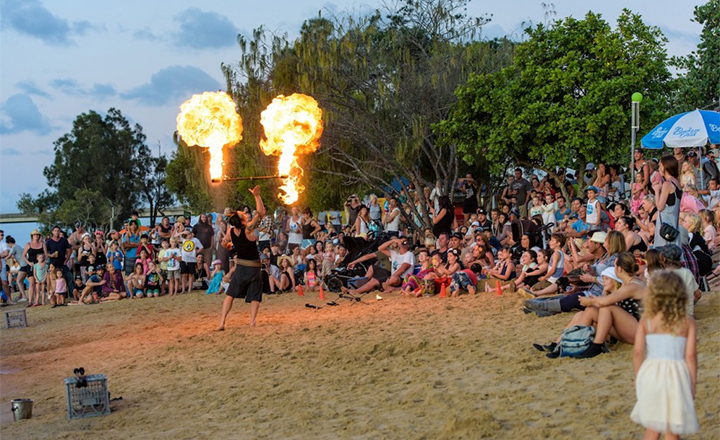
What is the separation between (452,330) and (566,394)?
3.94m

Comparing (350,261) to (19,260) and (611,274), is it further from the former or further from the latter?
(19,260)

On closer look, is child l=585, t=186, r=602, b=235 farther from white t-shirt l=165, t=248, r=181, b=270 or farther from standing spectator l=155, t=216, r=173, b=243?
standing spectator l=155, t=216, r=173, b=243

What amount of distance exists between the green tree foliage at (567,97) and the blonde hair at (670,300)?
13759mm

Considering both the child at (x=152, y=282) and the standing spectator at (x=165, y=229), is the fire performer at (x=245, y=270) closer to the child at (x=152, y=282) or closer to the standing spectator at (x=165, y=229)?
the child at (x=152, y=282)

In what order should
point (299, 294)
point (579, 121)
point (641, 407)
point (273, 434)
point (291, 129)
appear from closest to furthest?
point (641, 407), point (273, 434), point (291, 129), point (299, 294), point (579, 121)

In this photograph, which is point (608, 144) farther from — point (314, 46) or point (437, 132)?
point (314, 46)

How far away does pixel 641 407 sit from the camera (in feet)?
15.5

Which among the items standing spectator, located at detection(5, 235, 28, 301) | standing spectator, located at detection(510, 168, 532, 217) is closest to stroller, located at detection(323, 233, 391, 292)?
standing spectator, located at detection(510, 168, 532, 217)

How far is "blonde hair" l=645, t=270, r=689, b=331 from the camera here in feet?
15.6

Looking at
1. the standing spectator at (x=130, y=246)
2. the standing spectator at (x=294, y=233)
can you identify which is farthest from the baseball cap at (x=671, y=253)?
the standing spectator at (x=130, y=246)

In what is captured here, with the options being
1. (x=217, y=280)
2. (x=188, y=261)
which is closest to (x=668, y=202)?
(x=217, y=280)

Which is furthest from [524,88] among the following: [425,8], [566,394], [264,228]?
[566,394]

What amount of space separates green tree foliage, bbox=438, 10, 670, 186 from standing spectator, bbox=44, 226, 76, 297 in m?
9.88

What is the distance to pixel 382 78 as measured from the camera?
72.6ft
